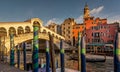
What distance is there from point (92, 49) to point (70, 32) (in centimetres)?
1210

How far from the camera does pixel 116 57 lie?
424 centimetres

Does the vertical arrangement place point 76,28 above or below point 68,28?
below

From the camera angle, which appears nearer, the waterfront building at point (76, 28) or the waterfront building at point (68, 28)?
the waterfront building at point (76, 28)

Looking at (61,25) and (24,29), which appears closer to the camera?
(24,29)

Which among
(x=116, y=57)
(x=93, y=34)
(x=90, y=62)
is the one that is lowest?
(x=90, y=62)

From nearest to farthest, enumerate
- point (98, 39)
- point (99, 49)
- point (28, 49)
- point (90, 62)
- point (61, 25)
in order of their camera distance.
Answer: point (90, 62)
point (99, 49)
point (98, 39)
point (28, 49)
point (61, 25)

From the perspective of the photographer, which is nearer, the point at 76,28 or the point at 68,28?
the point at 76,28

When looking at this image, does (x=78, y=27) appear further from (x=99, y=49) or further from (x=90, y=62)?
(x=90, y=62)

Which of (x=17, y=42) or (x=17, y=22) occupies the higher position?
(x=17, y=22)

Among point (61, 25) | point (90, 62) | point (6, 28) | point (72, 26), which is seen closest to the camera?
point (90, 62)

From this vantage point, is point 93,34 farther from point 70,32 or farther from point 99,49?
point 70,32

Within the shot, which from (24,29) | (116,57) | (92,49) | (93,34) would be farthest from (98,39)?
(116,57)

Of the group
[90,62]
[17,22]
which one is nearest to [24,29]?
[17,22]

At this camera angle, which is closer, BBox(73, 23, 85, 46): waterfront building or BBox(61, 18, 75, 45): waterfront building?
BBox(73, 23, 85, 46): waterfront building
